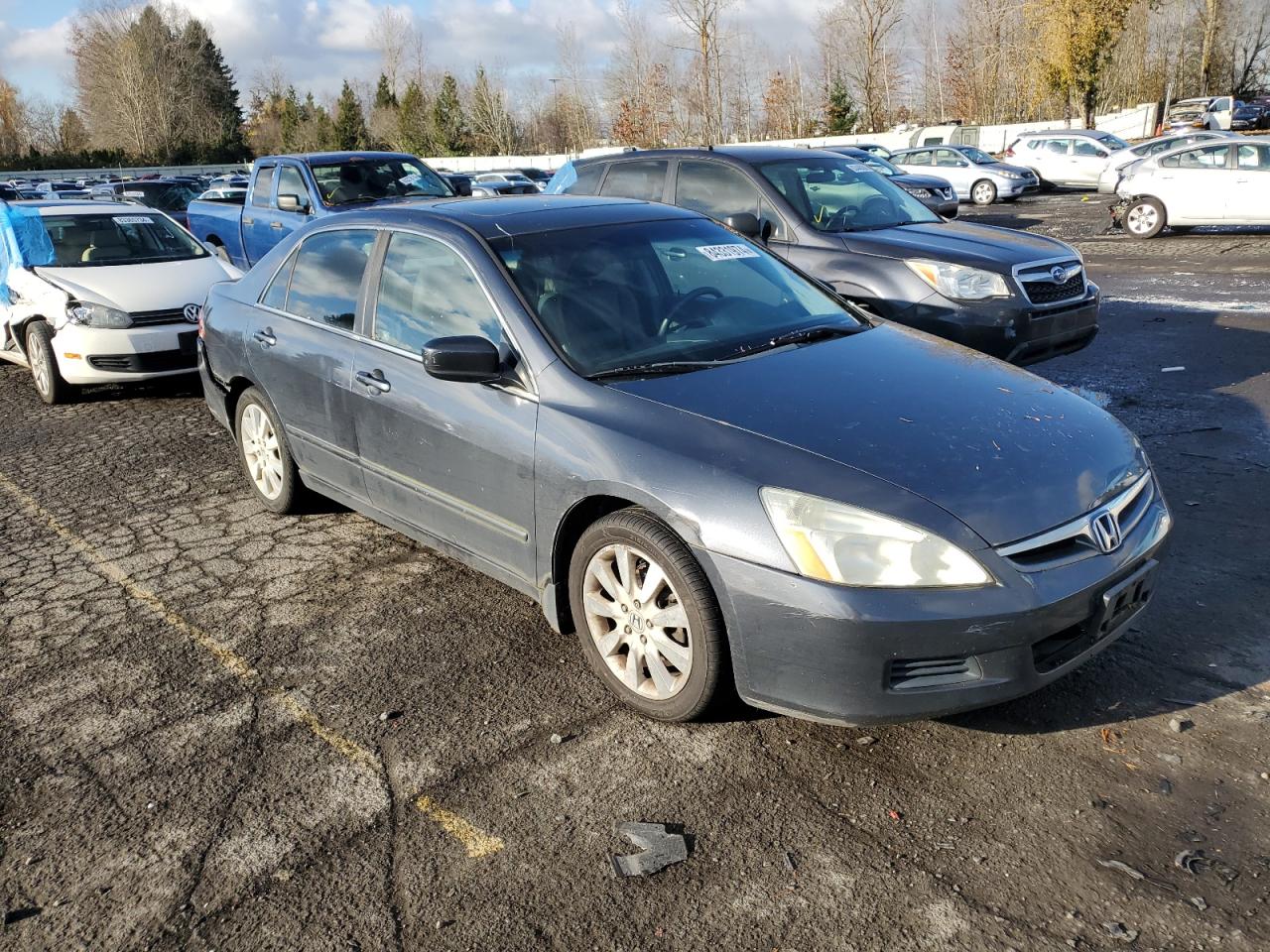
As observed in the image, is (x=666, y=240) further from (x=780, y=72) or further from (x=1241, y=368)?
(x=780, y=72)

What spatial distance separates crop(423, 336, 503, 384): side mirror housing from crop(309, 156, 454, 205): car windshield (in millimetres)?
8066

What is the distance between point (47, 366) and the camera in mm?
8375

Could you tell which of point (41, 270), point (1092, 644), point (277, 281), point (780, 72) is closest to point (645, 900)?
point (1092, 644)

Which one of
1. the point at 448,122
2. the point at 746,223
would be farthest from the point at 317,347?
the point at 448,122

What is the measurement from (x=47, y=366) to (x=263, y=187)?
450 cm

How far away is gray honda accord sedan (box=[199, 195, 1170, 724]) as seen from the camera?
115 inches

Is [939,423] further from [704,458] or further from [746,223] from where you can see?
[746,223]

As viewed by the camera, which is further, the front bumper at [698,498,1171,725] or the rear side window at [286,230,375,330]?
the rear side window at [286,230,375,330]

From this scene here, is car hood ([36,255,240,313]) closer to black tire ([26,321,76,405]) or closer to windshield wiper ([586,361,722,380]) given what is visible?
black tire ([26,321,76,405])

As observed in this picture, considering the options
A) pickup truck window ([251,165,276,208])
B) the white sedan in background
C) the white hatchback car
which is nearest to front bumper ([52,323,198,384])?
the white hatchback car

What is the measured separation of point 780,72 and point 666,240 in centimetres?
7068

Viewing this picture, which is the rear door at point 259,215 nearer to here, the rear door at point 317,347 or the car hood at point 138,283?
the car hood at point 138,283

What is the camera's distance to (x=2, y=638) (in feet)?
14.0

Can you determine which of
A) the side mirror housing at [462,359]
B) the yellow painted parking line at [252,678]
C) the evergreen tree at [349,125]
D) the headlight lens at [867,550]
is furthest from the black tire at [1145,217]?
the evergreen tree at [349,125]
